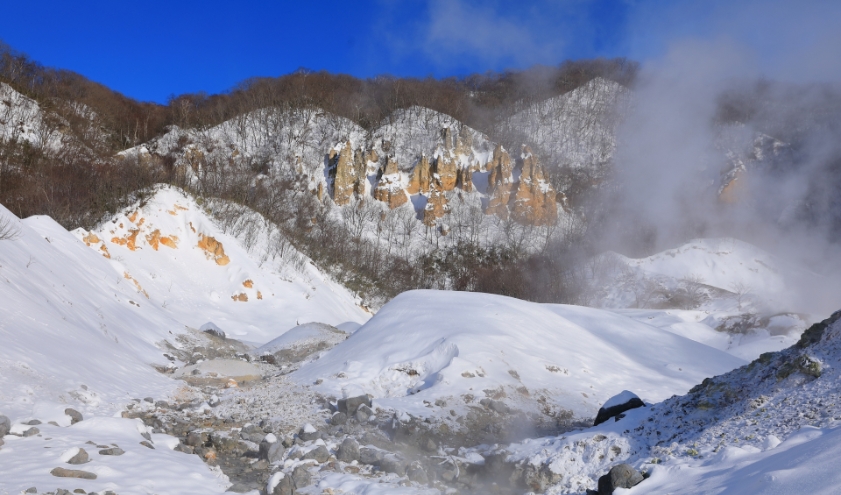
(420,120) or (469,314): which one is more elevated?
(420,120)

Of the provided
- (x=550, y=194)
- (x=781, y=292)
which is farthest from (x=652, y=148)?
(x=781, y=292)

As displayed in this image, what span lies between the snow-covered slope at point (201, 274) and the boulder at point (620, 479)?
15969 millimetres

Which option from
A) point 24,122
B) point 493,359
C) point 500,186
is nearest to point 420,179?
point 500,186

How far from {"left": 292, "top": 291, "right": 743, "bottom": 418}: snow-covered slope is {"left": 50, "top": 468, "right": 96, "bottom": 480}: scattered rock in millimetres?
4223

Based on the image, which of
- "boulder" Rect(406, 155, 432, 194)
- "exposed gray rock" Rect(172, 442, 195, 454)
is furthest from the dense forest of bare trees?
"exposed gray rock" Rect(172, 442, 195, 454)

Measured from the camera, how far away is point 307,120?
74.8 metres

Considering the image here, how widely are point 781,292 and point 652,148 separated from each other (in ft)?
108

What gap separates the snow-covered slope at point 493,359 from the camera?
9297mm

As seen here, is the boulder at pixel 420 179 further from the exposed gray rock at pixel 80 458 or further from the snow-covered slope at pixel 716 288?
the exposed gray rock at pixel 80 458

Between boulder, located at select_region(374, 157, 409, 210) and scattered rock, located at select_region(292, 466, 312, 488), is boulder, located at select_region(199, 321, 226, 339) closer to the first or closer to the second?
scattered rock, located at select_region(292, 466, 312, 488)

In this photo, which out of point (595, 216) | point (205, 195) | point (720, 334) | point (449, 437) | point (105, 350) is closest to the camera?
point (449, 437)

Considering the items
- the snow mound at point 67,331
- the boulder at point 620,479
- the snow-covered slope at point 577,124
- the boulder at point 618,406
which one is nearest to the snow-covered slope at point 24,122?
the snow mound at point 67,331

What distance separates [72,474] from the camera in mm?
4859

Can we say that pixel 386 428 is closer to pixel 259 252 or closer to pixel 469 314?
pixel 469 314
